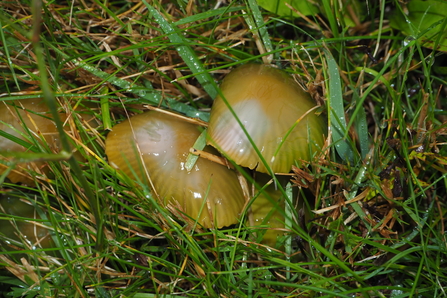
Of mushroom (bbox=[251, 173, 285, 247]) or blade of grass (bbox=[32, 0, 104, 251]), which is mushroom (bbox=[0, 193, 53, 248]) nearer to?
blade of grass (bbox=[32, 0, 104, 251])

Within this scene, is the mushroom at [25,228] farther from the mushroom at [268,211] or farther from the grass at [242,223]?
the mushroom at [268,211]

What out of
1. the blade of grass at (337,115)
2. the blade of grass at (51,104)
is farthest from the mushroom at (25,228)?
the blade of grass at (337,115)

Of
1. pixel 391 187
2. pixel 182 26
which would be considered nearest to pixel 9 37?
→ pixel 182 26

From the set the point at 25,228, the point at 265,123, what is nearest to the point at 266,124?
the point at 265,123

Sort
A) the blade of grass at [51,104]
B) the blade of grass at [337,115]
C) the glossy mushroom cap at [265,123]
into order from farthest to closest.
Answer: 1. the blade of grass at [337,115]
2. the glossy mushroom cap at [265,123]
3. the blade of grass at [51,104]

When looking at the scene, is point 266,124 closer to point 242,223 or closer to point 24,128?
point 242,223

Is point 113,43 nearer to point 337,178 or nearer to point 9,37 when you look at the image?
point 9,37
